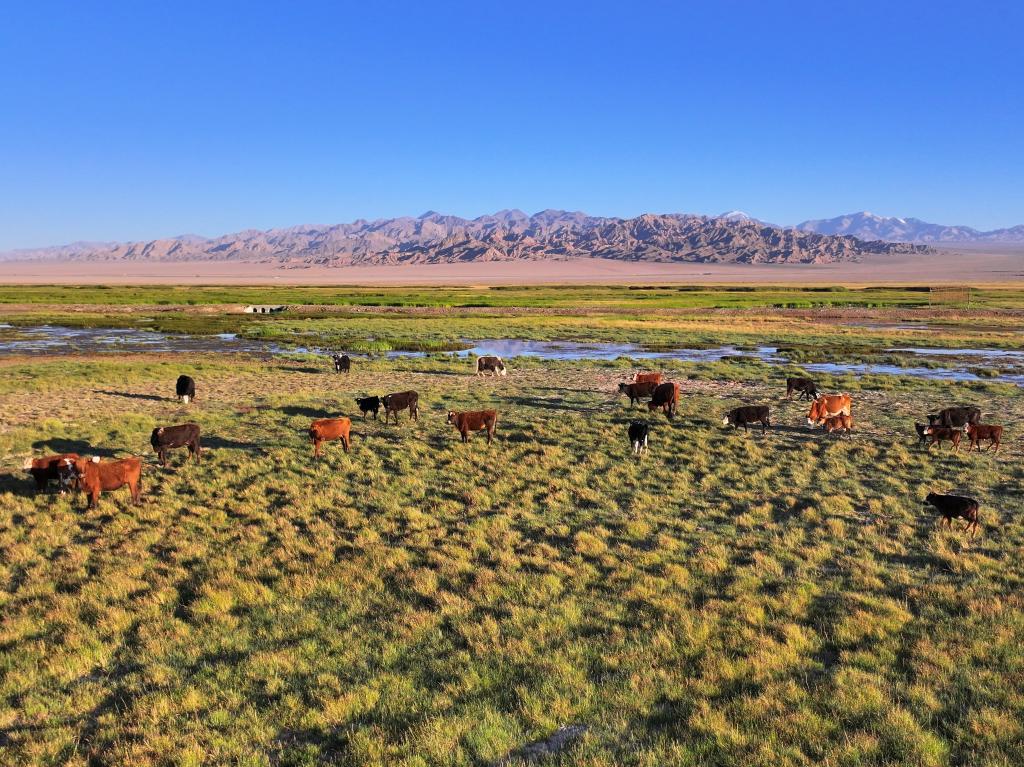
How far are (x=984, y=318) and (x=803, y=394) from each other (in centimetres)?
5557

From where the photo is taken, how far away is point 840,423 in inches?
800

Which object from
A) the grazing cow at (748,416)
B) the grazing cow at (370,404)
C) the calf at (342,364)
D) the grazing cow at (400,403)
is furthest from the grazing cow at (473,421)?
the calf at (342,364)

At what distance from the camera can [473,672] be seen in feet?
24.7

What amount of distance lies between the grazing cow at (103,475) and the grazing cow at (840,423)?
Result: 19329 mm

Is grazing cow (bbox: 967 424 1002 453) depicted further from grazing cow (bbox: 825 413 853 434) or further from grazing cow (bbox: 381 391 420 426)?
grazing cow (bbox: 381 391 420 426)

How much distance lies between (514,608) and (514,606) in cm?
10

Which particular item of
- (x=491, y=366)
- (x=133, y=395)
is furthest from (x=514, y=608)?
(x=491, y=366)

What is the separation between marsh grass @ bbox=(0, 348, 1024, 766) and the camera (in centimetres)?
650

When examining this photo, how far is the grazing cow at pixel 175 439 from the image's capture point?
→ 53.2ft

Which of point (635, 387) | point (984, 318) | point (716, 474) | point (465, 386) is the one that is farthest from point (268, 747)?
point (984, 318)

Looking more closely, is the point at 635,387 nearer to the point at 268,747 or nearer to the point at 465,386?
the point at 465,386

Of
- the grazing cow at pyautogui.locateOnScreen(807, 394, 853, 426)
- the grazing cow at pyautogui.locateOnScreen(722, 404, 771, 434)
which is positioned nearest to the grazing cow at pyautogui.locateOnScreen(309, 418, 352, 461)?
the grazing cow at pyautogui.locateOnScreen(722, 404, 771, 434)

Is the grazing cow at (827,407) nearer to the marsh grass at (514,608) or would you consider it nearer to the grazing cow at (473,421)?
the marsh grass at (514,608)

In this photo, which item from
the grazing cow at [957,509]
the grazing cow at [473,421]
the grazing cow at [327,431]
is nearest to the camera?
the grazing cow at [957,509]
